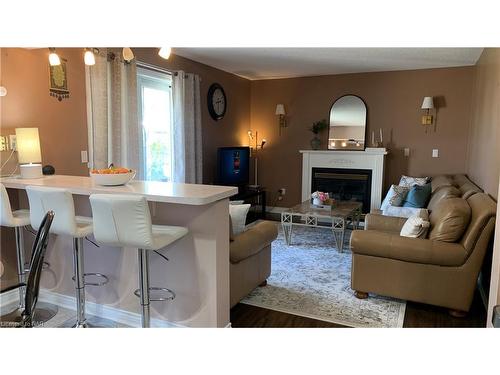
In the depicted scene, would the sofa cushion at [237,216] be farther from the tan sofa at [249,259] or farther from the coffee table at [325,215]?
the coffee table at [325,215]

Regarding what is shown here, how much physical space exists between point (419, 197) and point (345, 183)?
5.49 feet

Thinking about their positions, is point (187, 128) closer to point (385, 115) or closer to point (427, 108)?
point (385, 115)

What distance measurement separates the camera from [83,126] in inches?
139

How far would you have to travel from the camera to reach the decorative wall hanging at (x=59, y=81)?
321cm

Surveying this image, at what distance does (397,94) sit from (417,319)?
410 centimetres

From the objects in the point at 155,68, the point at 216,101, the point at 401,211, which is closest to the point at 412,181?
the point at 401,211

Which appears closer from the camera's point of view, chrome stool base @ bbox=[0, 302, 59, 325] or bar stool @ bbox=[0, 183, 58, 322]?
bar stool @ bbox=[0, 183, 58, 322]

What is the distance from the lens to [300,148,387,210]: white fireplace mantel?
5.79 m

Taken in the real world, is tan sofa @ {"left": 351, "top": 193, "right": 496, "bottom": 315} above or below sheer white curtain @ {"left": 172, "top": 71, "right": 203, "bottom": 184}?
below

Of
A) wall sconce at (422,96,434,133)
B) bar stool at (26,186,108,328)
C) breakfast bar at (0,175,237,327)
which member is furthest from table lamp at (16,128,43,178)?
wall sconce at (422,96,434,133)

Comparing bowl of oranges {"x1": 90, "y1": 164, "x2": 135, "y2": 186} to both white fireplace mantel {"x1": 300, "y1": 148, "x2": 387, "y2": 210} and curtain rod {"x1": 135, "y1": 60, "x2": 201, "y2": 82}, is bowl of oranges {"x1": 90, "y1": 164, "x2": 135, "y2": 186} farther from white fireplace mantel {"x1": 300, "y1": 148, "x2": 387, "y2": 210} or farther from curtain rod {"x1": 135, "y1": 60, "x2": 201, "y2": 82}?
white fireplace mantel {"x1": 300, "y1": 148, "x2": 387, "y2": 210}

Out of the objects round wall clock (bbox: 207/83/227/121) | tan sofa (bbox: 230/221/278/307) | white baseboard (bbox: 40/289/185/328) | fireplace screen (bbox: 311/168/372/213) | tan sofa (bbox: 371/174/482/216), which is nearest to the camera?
white baseboard (bbox: 40/289/185/328)

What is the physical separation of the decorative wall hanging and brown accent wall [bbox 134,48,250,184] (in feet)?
4.33
